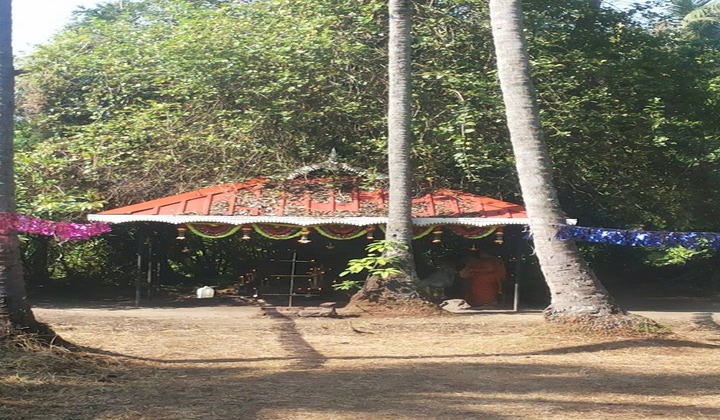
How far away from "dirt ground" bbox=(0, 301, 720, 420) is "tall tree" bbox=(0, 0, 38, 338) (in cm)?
96

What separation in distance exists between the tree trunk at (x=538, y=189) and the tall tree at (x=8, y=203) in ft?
21.6

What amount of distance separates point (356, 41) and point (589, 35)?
5.41 metres

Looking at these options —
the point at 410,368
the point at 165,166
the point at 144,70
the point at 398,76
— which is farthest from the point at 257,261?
the point at 410,368

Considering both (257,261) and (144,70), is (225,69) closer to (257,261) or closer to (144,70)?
(144,70)

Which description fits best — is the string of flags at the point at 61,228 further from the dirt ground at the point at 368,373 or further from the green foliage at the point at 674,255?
the green foliage at the point at 674,255

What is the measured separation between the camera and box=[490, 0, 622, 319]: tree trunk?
11.0 meters

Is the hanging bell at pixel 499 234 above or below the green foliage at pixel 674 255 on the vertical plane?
above

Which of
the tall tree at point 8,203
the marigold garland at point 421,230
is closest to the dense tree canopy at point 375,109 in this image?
the marigold garland at point 421,230

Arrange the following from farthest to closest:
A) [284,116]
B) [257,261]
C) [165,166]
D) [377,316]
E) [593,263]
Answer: [593,263] → [257,261] → [165,166] → [284,116] → [377,316]

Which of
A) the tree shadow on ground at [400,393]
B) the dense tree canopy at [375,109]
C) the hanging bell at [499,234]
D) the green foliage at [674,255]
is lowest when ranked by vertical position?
the tree shadow on ground at [400,393]

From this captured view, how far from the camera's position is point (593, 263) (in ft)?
75.9

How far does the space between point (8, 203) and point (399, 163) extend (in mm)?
7691

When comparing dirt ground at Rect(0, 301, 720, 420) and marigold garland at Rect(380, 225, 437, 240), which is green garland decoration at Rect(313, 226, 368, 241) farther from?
dirt ground at Rect(0, 301, 720, 420)

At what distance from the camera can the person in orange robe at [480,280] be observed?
1723 centimetres
